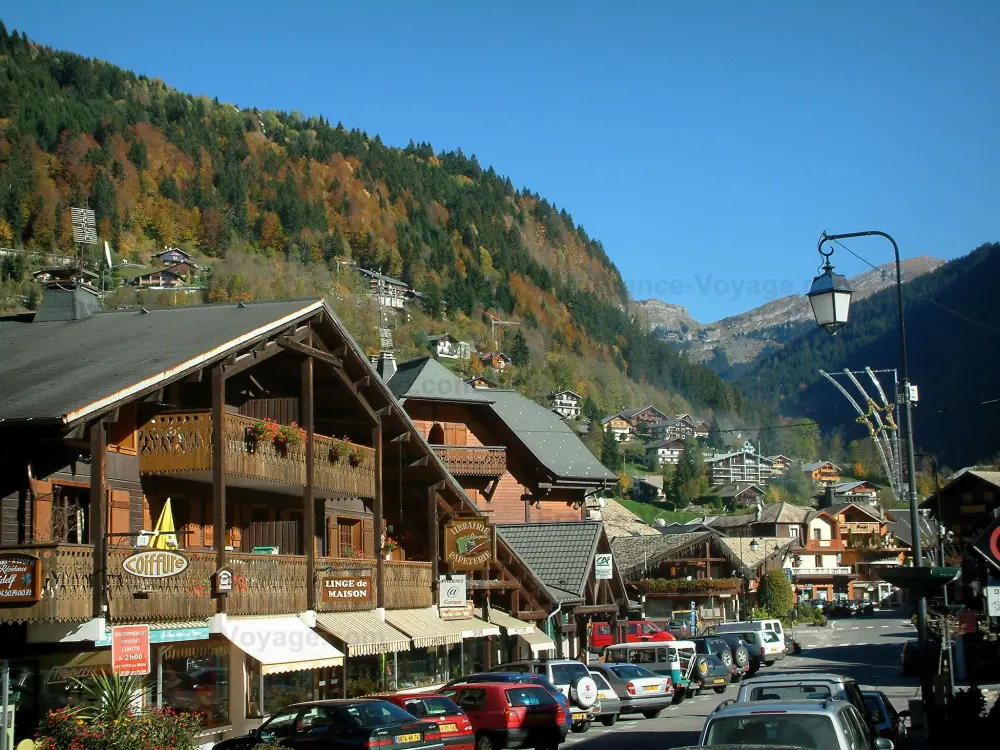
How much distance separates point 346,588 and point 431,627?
15.0 ft

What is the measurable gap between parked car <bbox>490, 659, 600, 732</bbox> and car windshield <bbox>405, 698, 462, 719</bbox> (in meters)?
7.23

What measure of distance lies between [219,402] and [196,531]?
4.70m

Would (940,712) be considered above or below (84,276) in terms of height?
below

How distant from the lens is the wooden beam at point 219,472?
2222 centimetres

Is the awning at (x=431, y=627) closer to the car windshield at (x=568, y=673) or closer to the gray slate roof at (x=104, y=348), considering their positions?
the car windshield at (x=568, y=673)

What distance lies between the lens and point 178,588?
21.2 m

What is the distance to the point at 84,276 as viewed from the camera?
2842 centimetres

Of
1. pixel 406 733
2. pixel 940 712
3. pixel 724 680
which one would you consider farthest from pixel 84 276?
pixel 724 680

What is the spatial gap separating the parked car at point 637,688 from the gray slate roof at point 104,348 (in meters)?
13.2

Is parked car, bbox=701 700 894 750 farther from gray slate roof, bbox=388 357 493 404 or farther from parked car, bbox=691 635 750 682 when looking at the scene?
gray slate roof, bbox=388 357 493 404

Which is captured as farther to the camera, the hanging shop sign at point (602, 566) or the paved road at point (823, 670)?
the hanging shop sign at point (602, 566)

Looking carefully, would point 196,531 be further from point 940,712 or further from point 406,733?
point 940,712

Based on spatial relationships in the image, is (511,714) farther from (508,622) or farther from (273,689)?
(508,622)

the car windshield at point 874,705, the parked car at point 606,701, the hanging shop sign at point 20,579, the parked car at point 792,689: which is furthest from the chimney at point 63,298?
the car windshield at point 874,705
